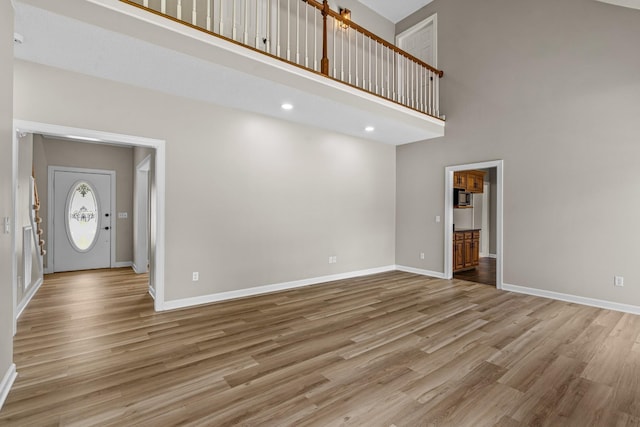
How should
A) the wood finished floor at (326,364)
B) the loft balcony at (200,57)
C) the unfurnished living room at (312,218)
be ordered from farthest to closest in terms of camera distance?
the loft balcony at (200,57), the unfurnished living room at (312,218), the wood finished floor at (326,364)

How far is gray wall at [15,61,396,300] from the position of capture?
3320 mm

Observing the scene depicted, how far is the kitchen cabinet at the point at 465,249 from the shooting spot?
6035mm

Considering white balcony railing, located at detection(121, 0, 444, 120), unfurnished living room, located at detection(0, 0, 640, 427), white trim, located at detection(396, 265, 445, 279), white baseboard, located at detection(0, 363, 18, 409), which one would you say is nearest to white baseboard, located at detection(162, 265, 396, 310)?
unfurnished living room, located at detection(0, 0, 640, 427)

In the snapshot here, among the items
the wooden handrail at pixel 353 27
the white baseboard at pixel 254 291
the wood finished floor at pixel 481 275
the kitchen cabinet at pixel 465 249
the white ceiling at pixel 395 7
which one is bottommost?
the wood finished floor at pixel 481 275

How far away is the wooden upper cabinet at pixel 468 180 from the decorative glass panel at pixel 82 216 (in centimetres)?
778

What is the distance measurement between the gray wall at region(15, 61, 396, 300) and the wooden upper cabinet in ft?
5.96

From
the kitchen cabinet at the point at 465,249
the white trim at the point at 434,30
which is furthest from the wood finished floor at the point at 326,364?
the white trim at the point at 434,30

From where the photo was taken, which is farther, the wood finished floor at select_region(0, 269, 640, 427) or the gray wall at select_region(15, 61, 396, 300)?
the gray wall at select_region(15, 61, 396, 300)

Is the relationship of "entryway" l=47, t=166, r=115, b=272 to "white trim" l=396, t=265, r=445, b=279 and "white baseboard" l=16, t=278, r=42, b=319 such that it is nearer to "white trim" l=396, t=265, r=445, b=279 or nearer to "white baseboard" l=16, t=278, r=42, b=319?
"white baseboard" l=16, t=278, r=42, b=319

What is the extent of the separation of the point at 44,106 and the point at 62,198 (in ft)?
13.5

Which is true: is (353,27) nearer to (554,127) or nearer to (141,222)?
(554,127)

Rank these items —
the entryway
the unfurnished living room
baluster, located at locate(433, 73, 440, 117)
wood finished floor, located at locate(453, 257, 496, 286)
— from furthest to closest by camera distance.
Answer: the entryway < baluster, located at locate(433, 73, 440, 117) < wood finished floor, located at locate(453, 257, 496, 286) < the unfurnished living room

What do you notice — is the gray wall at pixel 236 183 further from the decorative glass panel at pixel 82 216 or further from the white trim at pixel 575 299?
the decorative glass panel at pixel 82 216

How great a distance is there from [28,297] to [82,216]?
281 cm
